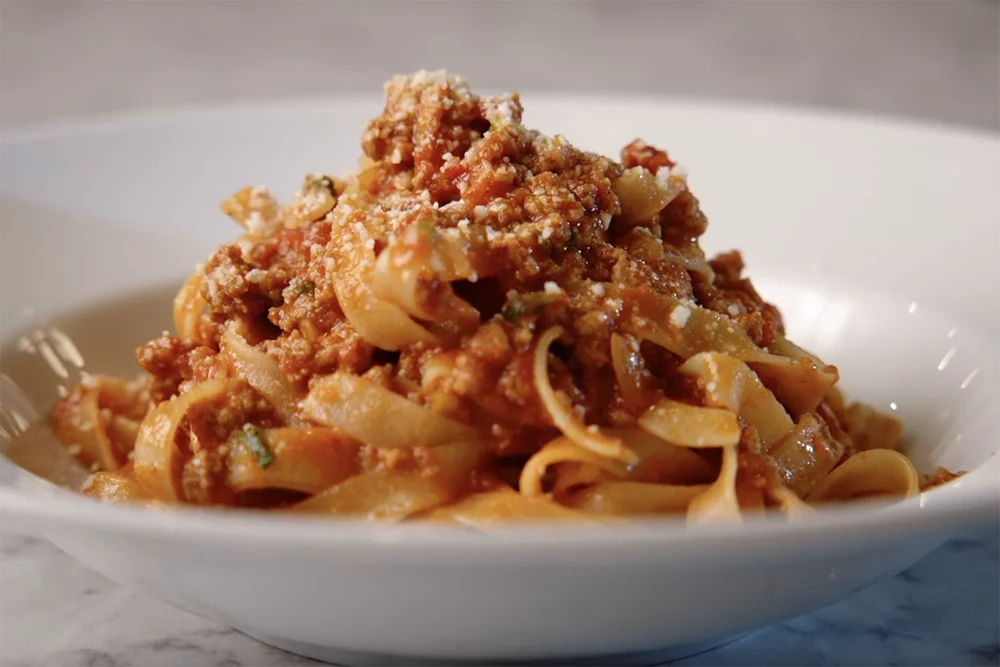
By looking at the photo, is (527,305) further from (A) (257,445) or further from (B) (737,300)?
(B) (737,300)

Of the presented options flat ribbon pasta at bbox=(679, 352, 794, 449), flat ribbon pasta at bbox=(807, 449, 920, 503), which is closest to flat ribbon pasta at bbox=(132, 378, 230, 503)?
flat ribbon pasta at bbox=(679, 352, 794, 449)

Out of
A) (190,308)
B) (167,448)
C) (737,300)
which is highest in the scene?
(737,300)

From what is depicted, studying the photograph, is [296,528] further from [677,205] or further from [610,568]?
[677,205]

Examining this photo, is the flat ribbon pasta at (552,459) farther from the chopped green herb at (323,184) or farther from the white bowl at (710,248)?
the chopped green herb at (323,184)

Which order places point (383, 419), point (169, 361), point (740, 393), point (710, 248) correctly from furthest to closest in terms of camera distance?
point (710, 248)
point (169, 361)
point (740, 393)
point (383, 419)

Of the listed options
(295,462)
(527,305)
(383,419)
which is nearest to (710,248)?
(527,305)

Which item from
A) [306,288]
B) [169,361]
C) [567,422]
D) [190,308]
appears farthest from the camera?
[190,308]

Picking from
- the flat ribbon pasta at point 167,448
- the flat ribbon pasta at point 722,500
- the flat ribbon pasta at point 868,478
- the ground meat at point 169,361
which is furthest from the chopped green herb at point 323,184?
the flat ribbon pasta at point 868,478
